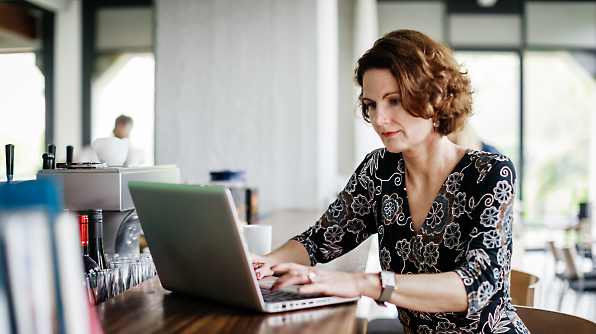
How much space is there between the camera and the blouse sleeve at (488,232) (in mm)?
889

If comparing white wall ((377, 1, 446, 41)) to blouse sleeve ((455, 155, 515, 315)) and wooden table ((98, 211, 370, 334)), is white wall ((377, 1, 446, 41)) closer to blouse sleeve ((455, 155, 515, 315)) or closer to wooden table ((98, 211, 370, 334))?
blouse sleeve ((455, 155, 515, 315))

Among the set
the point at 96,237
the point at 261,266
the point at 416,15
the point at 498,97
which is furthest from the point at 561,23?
the point at 96,237

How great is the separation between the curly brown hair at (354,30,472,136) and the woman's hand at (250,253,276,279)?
0.48 m

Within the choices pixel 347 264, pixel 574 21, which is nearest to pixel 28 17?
pixel 347 264

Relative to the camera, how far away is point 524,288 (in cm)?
145

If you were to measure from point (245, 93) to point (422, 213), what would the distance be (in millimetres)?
1921

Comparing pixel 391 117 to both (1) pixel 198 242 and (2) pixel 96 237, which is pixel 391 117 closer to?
(1) pixel 198 242

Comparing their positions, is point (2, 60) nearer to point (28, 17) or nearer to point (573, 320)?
point (28, 17)

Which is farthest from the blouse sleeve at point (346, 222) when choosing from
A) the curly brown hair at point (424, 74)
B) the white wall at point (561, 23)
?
the white wall at point (561, 23)

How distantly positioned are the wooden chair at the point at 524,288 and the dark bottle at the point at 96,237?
1.17 m

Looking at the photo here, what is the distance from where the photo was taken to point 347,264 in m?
1.36

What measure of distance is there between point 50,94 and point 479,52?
491 cm

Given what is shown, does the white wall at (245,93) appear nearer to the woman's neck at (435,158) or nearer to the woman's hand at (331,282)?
the woman's neck at (435,158)

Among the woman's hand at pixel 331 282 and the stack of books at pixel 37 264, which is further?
the woman's hand at pixel 331 282
